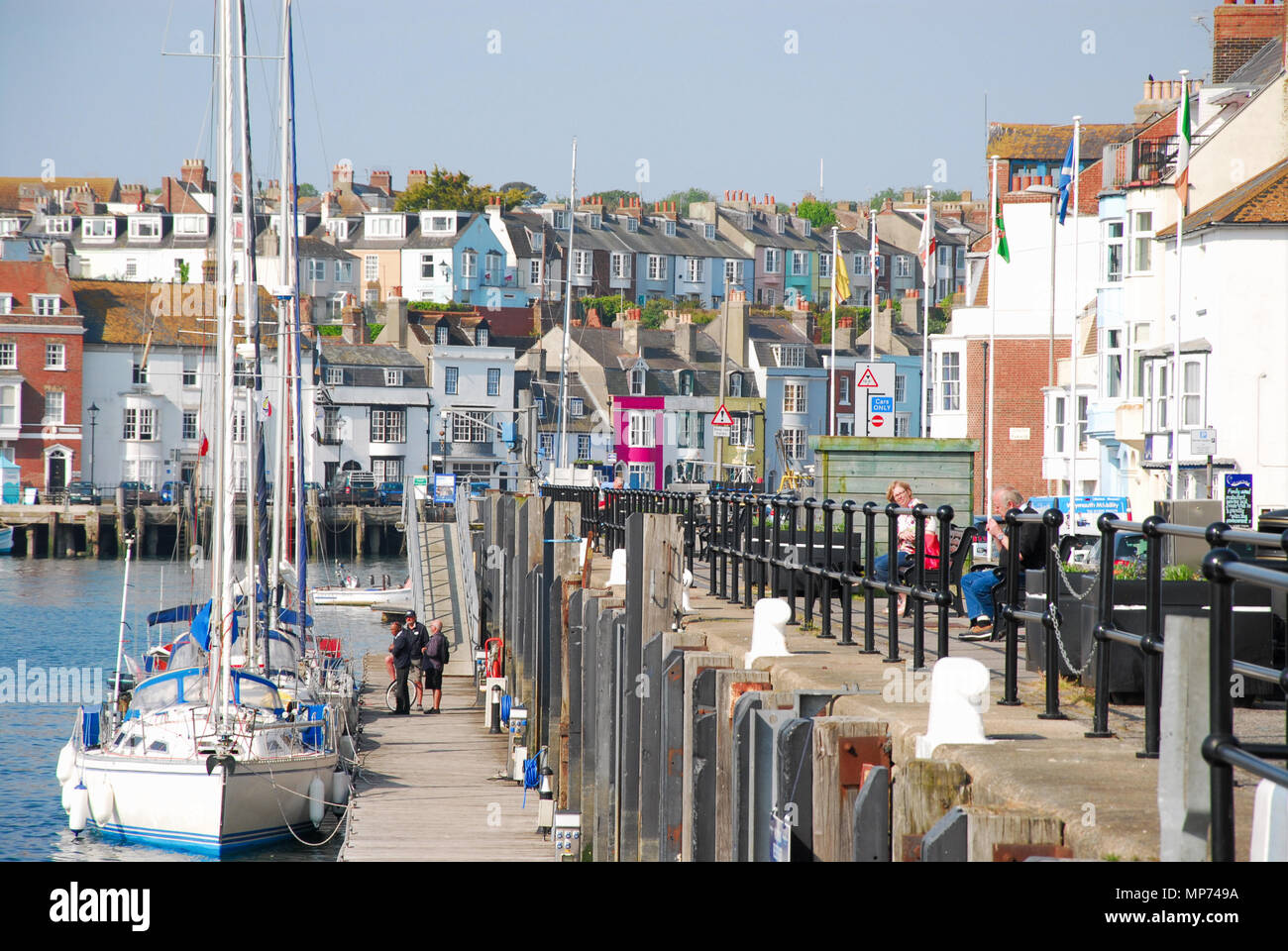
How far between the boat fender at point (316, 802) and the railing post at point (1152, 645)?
17.7 meters

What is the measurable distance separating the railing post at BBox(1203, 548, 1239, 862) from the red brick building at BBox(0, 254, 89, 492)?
8696 centimetres

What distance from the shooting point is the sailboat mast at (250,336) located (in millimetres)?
23255

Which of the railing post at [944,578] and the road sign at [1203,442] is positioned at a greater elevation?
the road sign at [1203,442]

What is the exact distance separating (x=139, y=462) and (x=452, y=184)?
156 feet

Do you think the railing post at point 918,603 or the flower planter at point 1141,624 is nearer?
the flower planter at point 1141,624

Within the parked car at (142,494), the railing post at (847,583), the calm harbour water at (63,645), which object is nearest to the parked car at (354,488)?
the calm harbour water at (63,645)

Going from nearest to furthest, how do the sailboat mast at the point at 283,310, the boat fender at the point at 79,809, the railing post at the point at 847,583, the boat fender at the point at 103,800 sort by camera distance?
the railing post at the point at 847,583, the boat fender at the point at 103,800, the boat fender at the point at 79,809, the sailboat mast at the point at 283,310

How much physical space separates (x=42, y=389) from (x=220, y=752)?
6915 centimetres

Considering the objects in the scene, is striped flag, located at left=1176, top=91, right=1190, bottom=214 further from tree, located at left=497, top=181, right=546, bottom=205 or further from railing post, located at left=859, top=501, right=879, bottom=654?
tree, located at left=497, top=181, right=546, bottom=205

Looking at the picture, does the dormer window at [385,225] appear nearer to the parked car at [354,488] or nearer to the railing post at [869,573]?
the parked car at [354,488]

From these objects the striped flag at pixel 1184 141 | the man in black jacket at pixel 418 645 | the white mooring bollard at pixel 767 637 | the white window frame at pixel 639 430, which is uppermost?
the striped flag at pixel 1184 141

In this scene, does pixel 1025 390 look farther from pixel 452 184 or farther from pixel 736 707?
pixel 452 184

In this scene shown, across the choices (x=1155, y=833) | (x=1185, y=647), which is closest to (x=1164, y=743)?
(x=1185, y=647)

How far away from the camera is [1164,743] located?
3793 mm
